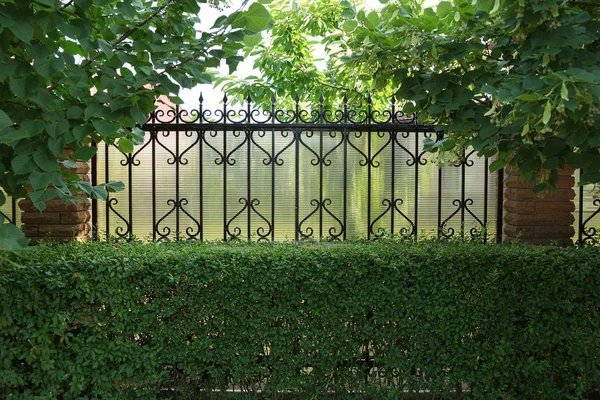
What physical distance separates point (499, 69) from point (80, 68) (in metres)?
2.39

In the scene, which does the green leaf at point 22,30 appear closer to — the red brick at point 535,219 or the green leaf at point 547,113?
the green leaf at point 547,113

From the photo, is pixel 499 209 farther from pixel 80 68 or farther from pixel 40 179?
pixel 40 179

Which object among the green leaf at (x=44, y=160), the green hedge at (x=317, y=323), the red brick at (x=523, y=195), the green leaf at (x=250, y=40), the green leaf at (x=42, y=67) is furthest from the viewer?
the red brick at (x=523, y=195)

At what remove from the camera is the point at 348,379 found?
4.36 meters

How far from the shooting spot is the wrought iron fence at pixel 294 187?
17.6 ft

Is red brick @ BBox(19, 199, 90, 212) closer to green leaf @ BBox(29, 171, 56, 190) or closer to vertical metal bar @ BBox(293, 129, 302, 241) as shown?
vertical metal bar @ BBox(293, 129, 302, 241)

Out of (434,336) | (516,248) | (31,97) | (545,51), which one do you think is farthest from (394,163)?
(31,97)

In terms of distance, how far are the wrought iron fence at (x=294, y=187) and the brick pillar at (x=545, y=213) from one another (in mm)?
340

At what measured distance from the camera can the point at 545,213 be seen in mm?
5129

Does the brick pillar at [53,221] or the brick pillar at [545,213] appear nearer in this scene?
the brick pillar at [53,221]

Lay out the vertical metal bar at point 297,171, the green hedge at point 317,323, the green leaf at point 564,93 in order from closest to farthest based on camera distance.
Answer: the green leaf at point 564,93
the green hedge at point 317,323
the vertical metal bar at point 297,171

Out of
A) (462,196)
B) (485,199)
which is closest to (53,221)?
(462,196)

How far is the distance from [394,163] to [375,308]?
1.72 meters

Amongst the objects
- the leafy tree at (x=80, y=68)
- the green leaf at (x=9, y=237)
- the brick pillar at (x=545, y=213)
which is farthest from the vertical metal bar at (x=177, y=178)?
the brick pillar at (x=545, y=213)
